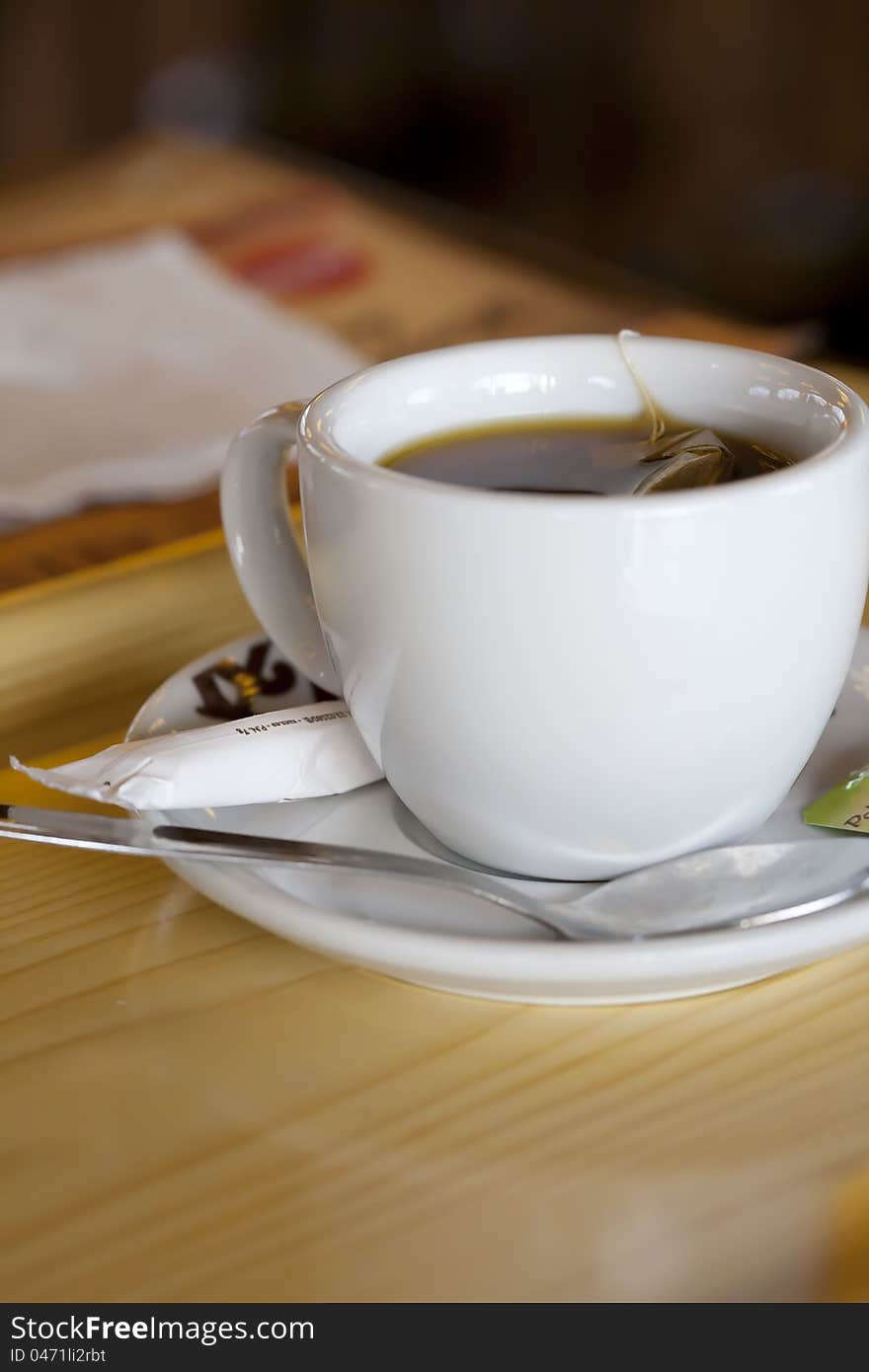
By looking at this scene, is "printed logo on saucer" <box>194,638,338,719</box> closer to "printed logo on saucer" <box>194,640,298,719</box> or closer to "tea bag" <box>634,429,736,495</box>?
"printed logo on saucer" <box>194,640,298,719</box>

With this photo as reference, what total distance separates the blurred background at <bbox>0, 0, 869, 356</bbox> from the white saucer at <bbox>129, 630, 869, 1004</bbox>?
200 cm

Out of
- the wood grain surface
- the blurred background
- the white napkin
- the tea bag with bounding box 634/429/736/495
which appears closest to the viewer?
the wood grain surface

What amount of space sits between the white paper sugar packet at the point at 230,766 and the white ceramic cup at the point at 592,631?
18mm

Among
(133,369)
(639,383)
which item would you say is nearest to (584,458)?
(639,383)

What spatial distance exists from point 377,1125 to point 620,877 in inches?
4.0

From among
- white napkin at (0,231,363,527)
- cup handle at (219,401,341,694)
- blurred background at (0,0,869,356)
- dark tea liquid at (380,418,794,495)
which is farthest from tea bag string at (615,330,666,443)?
blurred background at (0,0,869,356)

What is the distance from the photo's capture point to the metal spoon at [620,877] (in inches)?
14.1

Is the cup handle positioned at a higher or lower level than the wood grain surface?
higher

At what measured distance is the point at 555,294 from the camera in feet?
3.43

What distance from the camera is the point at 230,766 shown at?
41 cm

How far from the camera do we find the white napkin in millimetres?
784

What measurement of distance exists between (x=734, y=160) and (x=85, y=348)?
1.81 meters

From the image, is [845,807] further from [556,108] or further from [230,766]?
[556,108]

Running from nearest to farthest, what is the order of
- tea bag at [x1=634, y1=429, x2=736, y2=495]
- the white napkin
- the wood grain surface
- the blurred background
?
the wood grain surface < tea bag at [x1=634, y1=429, x2=736, y2=495] < the white napkin < the blurred background
